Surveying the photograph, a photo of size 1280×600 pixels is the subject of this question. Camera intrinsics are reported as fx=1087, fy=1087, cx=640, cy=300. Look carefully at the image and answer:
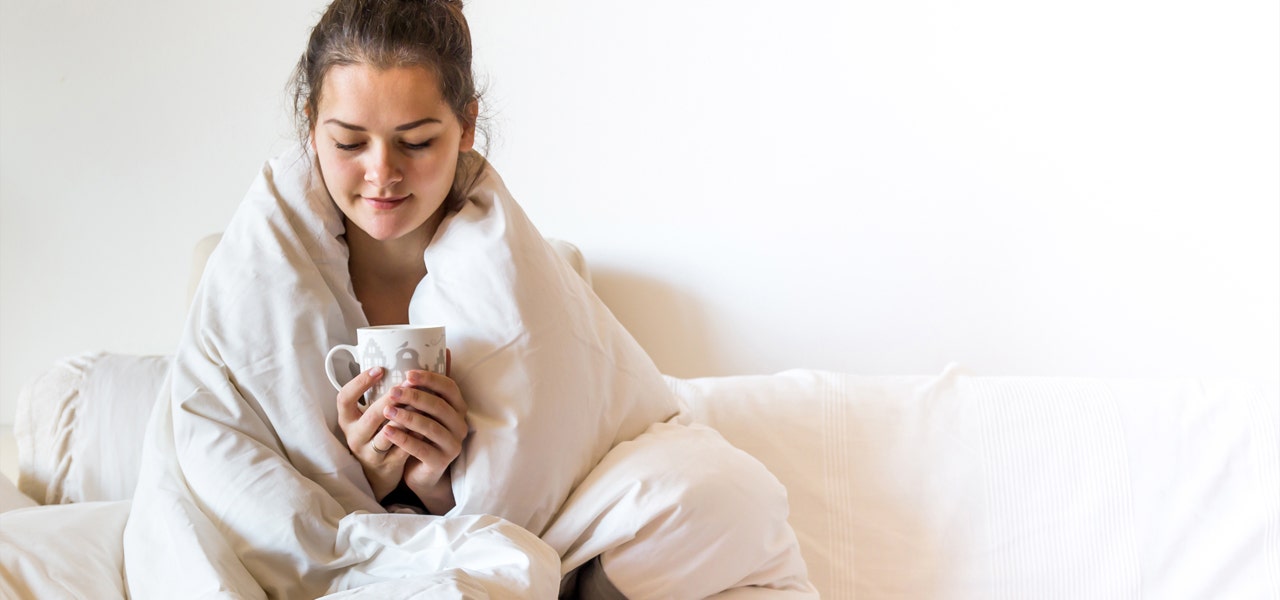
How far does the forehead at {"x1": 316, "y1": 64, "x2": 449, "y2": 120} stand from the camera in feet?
3.21

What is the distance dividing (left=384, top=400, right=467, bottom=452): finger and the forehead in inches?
10.5

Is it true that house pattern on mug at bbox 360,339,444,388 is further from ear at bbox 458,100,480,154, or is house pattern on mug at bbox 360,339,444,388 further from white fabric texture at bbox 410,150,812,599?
ear at bbox 458,100,480,154

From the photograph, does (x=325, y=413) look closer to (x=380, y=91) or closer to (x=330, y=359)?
(x=330, y=359)

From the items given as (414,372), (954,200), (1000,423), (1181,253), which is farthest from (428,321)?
(1181,253)

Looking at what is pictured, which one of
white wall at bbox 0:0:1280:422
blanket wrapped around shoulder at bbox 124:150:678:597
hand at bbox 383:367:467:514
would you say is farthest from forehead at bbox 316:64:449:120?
white wall at bbox 0:0:1280:422

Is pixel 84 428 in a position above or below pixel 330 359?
below

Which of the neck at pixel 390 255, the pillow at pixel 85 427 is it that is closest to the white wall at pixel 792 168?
the pillow at pixel 85 427

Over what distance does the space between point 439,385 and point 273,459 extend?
0.18 metres

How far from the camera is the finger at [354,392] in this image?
94 cm

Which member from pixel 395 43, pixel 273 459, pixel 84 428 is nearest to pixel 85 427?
pixel 84 428

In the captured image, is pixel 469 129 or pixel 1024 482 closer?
pixel 469 129

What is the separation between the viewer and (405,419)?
94cm

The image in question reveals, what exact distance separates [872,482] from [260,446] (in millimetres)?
768

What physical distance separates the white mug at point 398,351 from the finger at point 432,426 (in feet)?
0.09
